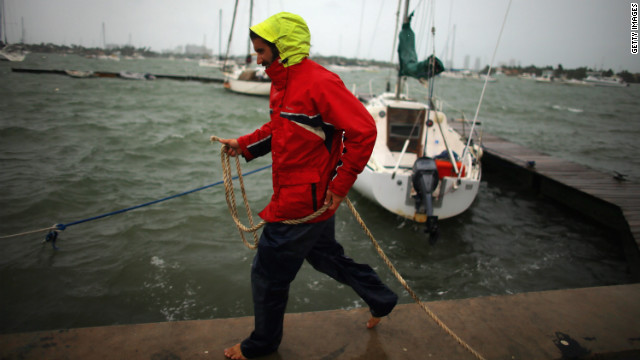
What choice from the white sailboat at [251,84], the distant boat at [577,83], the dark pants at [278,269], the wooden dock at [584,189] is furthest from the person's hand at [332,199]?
the distant boat at [577,83]

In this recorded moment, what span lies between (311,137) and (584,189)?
833 cm

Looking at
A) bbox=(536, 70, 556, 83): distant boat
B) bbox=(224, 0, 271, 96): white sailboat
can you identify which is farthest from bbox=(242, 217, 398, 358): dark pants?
bbox=(536, 70, 556, 83): distant boat

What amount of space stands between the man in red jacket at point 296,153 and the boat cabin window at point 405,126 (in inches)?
265

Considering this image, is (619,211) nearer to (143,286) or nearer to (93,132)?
(143,286)

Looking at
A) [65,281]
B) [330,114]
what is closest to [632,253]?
[330,114]

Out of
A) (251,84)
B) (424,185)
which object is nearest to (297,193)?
(424,185)

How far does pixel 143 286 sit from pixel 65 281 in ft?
3.27

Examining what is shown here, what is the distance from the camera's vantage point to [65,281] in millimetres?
4469

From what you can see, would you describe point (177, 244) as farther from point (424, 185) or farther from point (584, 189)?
point (584, 189)

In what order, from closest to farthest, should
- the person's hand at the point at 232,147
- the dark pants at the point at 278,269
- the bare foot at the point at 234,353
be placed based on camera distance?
the dark pants at the point at 278,269, the bare foot at the point at 234,353, the person's hand at the point at 232,147

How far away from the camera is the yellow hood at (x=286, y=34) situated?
188 centimetres

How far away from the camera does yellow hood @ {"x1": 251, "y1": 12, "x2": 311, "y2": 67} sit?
6.15 ft

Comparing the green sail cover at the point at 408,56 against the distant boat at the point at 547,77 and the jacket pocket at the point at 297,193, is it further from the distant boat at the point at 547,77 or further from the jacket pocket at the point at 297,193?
the distant boat at the point at 547,77

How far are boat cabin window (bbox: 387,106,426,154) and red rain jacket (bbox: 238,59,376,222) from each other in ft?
22.2
